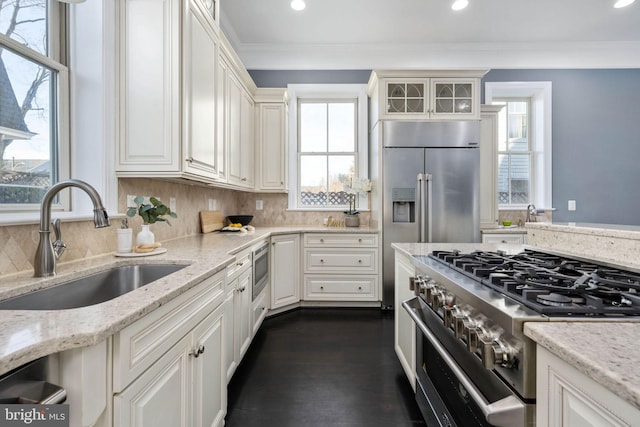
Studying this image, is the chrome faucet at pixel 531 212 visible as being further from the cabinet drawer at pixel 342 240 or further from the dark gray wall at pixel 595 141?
the cabinet drawer at pixel 342 240

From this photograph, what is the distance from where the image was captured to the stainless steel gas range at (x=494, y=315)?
2.32 ft

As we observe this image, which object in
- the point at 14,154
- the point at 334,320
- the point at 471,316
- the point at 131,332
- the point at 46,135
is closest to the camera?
the point at 131,332

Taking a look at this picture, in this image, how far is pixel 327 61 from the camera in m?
3.82

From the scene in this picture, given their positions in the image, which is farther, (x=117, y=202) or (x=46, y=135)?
(x=117, y=202)

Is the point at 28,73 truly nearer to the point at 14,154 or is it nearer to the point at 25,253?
the point at 14,154

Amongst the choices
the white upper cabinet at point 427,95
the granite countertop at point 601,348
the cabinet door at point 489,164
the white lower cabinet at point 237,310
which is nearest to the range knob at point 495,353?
the granite countertop at point 601,348

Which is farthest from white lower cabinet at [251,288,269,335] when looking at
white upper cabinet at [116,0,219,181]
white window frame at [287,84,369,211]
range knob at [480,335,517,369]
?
range knob at [480,335,517,369]

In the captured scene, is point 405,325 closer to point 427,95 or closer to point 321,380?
point 321,380

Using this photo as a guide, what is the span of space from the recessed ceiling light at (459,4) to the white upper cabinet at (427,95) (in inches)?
23.1

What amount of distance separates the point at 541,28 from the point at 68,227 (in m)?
4.79

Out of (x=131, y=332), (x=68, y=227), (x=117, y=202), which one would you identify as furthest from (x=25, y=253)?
(x=131, y=332)

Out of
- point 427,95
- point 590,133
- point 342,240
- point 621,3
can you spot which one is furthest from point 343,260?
point 621,3

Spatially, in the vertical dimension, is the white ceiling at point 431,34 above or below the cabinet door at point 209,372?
above

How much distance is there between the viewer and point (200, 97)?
1.96 metres
